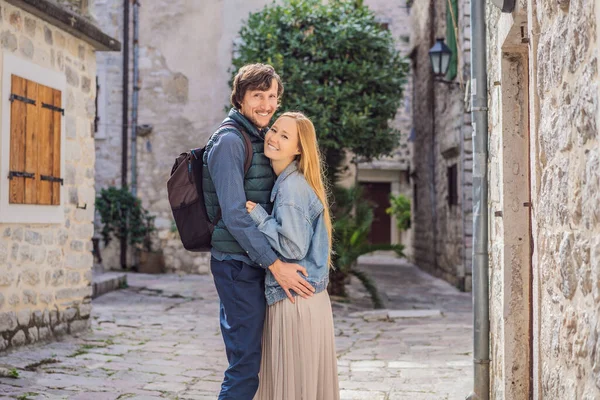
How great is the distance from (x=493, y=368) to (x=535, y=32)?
208 centimetres

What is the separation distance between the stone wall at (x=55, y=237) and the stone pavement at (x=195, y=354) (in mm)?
248

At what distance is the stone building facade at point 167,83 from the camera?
14.0 m

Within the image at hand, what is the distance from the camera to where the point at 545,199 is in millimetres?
2748

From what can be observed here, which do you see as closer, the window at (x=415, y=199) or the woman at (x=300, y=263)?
the woman at (x=300, y=263)

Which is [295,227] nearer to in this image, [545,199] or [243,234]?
[243,234]

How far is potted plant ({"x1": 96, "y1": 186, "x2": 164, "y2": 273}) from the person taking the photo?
13.2 m

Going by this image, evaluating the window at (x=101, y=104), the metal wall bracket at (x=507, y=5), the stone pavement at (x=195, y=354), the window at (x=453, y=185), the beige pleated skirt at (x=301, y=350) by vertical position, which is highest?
the window at (x=101, y=104)

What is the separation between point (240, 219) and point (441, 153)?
11.2 m

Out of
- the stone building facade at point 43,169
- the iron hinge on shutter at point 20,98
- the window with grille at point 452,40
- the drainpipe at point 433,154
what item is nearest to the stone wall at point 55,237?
the stone building facade at point 43,169

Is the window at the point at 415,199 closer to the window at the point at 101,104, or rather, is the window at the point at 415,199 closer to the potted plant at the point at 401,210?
the potted plant at the point at 401,210

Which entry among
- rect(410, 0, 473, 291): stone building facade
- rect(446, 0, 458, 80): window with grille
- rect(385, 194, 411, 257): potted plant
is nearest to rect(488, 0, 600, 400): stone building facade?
rect(410, 0, 473, 291): stone building facade

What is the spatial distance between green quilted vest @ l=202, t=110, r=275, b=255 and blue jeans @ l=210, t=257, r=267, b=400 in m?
0.10

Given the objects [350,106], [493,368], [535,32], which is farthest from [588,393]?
[350,106]

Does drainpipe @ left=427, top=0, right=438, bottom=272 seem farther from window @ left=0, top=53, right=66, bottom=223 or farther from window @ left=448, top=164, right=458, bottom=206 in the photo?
window @ left=0, top=53, right=66, bottom=223
